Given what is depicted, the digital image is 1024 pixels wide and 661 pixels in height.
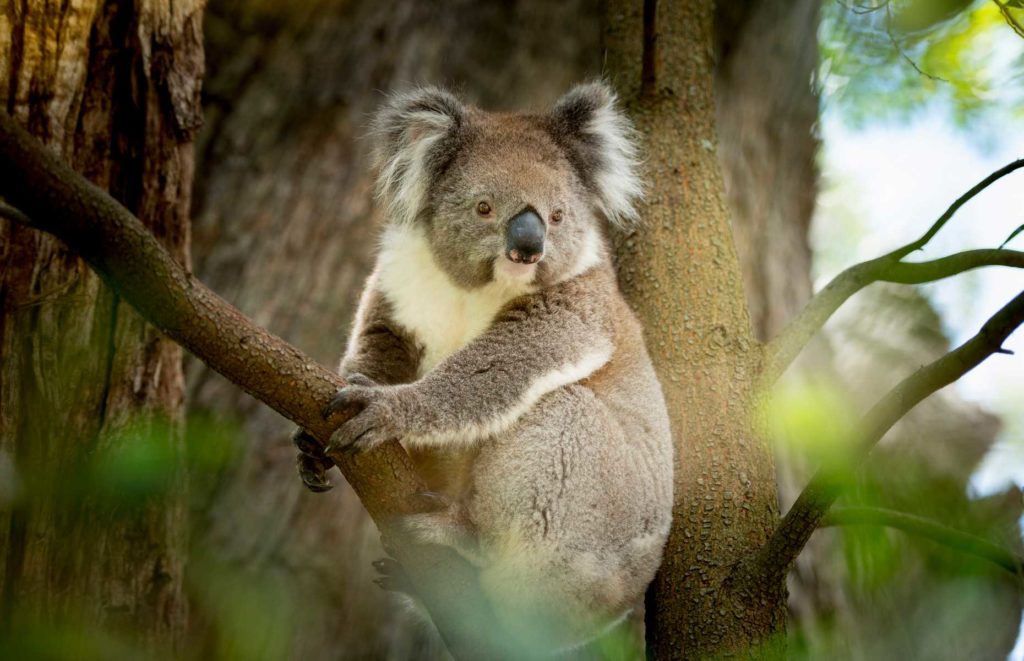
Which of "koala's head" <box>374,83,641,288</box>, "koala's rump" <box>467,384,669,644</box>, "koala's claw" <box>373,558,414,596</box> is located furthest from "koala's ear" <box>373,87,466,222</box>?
"koala's claw" <box>373,558,414,596</box>

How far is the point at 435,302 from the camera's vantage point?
12.9 feet

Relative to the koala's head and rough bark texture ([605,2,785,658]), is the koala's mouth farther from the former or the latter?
rough bark texture ([605,2,785,658])

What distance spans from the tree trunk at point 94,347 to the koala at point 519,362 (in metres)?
0.84

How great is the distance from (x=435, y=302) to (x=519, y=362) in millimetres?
640

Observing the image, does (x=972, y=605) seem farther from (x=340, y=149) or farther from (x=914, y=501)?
(x=340, y=149)

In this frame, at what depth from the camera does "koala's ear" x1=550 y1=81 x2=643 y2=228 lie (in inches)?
161

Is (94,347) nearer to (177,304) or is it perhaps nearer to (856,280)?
(177,304)

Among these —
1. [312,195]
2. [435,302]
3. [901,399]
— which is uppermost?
[312,195]

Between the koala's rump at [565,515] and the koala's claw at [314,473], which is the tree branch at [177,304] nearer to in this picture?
the koala's claw at [314,473]

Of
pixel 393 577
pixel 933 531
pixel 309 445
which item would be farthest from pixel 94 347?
pixel 933 531

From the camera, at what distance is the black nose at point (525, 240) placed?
11.6 ft

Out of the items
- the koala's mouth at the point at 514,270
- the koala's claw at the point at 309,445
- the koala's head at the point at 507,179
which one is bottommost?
the koala's claw at the point at 309,445

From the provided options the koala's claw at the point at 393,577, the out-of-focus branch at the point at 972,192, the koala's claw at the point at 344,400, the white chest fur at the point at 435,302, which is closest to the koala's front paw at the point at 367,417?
the koala's claw at the point at 344,400

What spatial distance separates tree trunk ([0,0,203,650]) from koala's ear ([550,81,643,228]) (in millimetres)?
1608
